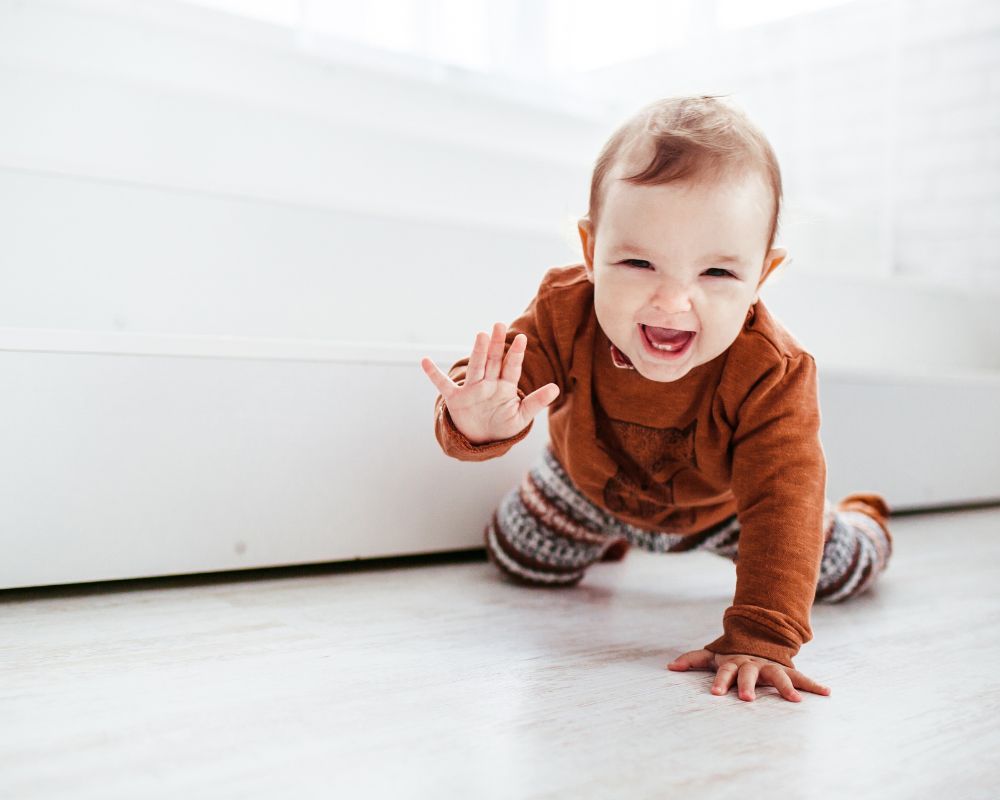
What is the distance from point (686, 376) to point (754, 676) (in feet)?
0.90

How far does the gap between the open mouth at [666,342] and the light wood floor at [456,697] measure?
251mm

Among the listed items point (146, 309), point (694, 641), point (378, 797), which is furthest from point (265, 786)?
point (146, 309)

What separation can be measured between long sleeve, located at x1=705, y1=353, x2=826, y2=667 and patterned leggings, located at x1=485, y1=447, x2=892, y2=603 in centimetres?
23

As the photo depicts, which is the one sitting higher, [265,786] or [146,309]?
[146,309]

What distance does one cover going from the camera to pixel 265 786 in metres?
0.52

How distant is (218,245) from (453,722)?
2.76ft

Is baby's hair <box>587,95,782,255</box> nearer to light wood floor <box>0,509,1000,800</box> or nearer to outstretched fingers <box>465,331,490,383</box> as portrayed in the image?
outstretched fingers <box>465,331,490,383</box>

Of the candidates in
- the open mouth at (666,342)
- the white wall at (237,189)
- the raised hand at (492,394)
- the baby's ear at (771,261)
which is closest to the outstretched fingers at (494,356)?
the raised hand at (492,394)

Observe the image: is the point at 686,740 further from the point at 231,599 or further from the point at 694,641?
the point at 231,599

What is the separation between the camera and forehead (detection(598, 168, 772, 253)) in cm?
75

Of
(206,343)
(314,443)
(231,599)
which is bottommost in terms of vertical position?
(231,599)

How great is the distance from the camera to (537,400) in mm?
772

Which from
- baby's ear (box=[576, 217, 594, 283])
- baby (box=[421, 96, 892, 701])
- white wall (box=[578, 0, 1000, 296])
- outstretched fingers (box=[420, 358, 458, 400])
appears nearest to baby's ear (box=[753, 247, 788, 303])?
baby (box=[421, 96, 892, 701])

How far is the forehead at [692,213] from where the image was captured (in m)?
0.75
